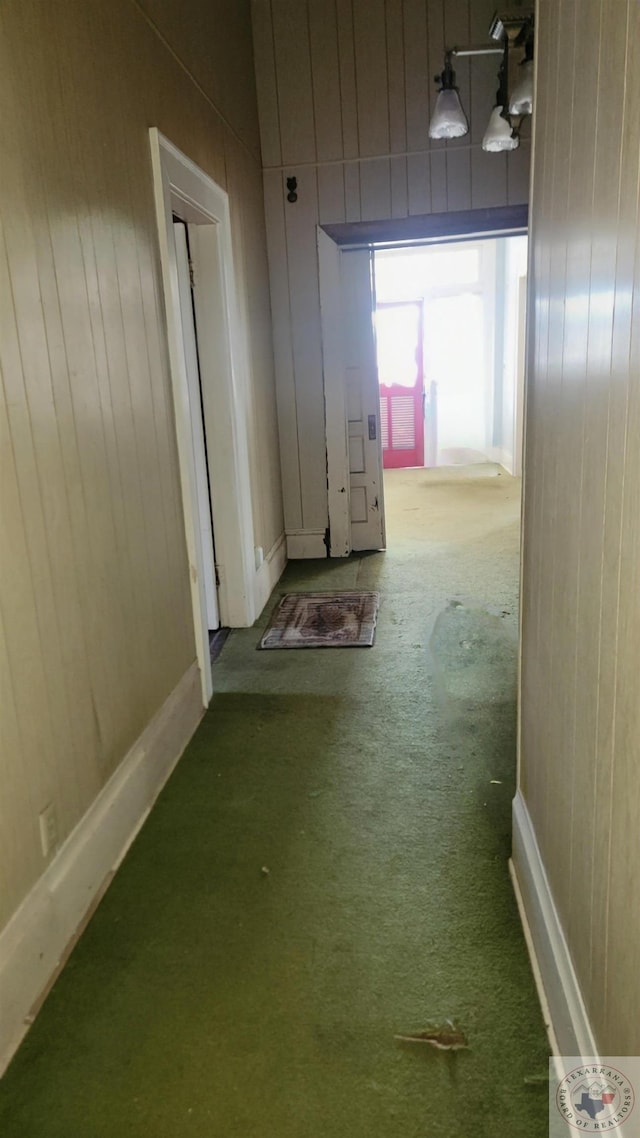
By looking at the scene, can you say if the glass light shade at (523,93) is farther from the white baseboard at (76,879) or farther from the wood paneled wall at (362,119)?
the white baseboard at (76,879)

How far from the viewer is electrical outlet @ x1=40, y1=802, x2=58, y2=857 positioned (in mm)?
1727

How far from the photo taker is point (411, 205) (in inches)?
182

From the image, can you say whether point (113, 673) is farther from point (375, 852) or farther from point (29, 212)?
point (29, 212)

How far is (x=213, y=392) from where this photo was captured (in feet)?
12.1

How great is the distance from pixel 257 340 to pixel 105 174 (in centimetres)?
230

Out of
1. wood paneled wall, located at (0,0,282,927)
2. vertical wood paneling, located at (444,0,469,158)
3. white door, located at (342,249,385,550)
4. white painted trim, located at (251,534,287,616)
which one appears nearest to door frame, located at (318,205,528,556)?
white door, located at (342,249,385,550)

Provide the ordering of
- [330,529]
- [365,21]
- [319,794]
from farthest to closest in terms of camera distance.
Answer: [330,529] → [365,21] → [319,794]

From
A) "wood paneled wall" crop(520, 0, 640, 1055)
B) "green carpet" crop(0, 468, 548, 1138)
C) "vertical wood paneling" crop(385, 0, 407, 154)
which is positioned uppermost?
"vertical wood paneling" crop(385, 0, 407, 154)

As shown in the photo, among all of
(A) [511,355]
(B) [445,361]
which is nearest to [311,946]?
(A) [511,355]

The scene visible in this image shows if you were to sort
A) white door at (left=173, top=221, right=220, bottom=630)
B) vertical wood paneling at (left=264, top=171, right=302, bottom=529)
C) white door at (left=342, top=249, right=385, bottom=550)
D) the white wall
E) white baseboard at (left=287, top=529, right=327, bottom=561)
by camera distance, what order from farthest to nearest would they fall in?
the white wall
white baseboard at (left=287, top=529, right=327, bottom=561)
white door at (left=342, top=249, right=385, bottom=550)
vertical wood paneling at (left=264, top=171, right=302, bottom=529)
white door at (left=173, top=221, right=220, bottom=630)

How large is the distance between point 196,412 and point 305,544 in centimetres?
171

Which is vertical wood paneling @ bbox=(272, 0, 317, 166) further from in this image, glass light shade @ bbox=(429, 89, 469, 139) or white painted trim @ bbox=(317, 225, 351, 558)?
glass light shade @ bbox=(429, 89, 469, 139)

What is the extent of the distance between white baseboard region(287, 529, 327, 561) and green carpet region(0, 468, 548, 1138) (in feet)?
6.92

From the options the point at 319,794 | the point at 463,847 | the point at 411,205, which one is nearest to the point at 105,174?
the point at 319,794
